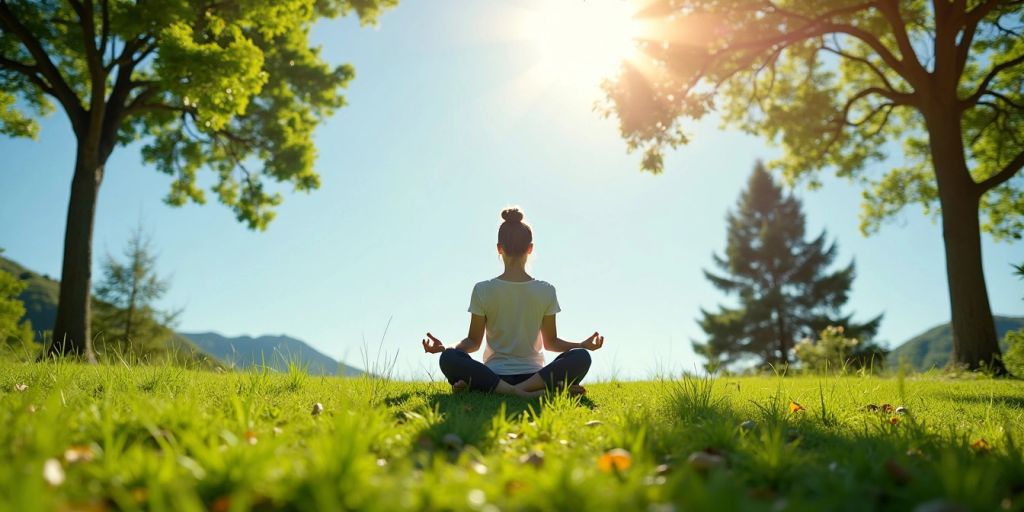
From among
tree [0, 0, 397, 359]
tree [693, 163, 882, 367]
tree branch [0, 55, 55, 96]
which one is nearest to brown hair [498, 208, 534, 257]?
tree [0, 0, 397, 359]

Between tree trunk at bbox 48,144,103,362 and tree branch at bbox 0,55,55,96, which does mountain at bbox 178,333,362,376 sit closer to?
tree trunk at bbox 48,144,103,362

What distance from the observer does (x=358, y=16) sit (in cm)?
1564

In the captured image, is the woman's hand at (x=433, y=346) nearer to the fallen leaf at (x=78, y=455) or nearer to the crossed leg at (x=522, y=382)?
the crossed leg at (x=522, y=382)

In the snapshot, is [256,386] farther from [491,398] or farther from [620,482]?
[620,482]

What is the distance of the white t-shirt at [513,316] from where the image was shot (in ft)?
16.4

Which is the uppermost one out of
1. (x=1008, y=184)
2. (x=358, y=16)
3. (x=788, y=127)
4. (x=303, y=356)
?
(x=358, y=16)

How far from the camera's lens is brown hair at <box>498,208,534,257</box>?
199 inches

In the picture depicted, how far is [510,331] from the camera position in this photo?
199 inches

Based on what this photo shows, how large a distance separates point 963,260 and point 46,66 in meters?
18.3

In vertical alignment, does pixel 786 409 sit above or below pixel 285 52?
below

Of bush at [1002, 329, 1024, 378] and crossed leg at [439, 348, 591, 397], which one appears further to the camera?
bush at [1002, 329, 1024, 378]

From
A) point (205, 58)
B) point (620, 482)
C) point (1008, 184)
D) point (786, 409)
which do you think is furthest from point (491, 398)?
point (1008, 184)

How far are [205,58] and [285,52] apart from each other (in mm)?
4743

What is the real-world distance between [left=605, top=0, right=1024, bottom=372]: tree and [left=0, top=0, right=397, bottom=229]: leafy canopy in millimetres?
7436
